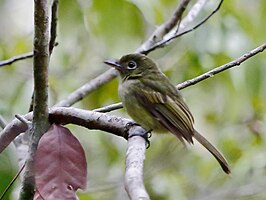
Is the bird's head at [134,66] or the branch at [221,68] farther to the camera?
the bird's head at [134,66]

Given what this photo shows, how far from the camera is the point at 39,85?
5.96 feet

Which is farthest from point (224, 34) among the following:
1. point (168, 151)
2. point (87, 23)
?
point (168, 151)

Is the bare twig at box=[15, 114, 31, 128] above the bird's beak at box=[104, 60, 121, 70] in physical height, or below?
below

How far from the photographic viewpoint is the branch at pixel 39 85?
1.68 m

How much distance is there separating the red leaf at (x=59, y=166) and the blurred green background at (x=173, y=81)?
371 millimetres

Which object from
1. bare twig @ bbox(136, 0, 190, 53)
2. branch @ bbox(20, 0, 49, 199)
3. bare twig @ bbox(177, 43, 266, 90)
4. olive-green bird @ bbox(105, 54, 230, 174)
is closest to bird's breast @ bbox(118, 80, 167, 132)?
olive-green bird @ bbox(105, 54, 230, 174)

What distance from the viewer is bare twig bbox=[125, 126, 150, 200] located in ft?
4.14

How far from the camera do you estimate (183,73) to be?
153 inches

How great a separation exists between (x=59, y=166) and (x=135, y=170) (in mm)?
426

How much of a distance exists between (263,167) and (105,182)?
1.54 meters

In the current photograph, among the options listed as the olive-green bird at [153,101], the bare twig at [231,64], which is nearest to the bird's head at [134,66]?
the olive-green bird at [153,101]

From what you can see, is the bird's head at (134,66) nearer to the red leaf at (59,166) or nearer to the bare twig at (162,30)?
the bare twig at (162,30)

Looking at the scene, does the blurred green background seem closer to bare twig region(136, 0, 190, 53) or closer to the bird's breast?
bare twig region(136, 0, 190, 53)

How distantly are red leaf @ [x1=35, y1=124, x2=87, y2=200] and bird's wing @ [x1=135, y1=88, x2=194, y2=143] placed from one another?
1044 millimetres
